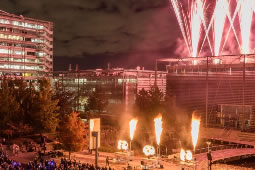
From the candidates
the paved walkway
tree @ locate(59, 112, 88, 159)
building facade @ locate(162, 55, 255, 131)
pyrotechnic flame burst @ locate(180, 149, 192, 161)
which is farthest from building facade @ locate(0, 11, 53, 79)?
pyrotechnic flame burst @ locate(180, 149, 192, 161)

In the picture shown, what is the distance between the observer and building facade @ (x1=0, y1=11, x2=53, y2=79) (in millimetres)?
87125

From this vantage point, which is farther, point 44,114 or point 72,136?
point 44,114

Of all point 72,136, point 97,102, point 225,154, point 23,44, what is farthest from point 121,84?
point 23,44

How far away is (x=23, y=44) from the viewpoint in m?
91.6

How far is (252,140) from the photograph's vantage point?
98.8 ft

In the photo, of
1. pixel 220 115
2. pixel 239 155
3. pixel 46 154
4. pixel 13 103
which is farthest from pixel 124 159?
pixel 220 115

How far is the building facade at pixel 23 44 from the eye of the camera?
87125mm

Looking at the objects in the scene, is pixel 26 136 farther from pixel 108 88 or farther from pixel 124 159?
pixel 108 88

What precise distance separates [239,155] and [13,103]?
75.9 ft

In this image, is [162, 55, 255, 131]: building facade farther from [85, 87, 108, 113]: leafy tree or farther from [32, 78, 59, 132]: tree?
[32, 78, 59, 132]: tree

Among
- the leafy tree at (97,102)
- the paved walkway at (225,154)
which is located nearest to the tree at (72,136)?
the paved walkway at (225,154)

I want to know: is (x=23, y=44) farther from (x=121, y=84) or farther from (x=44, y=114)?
(x=44, y=114)

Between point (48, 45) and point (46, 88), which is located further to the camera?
point (48, 45)

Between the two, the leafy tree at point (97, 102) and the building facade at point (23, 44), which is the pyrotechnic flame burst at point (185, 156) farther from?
the building facade at point (23, 44)
